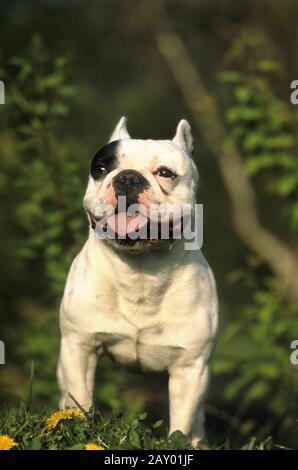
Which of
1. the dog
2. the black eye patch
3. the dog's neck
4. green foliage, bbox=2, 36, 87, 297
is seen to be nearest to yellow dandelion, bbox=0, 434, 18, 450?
the dog

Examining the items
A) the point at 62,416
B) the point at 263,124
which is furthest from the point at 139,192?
the point at 263,124

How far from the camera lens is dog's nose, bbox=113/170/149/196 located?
14.3ft

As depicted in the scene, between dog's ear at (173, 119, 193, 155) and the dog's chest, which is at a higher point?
dog's ear at (173, 119, 193, 155)

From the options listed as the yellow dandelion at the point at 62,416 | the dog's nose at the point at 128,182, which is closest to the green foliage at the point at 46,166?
the dog's nose at the point at 128,182

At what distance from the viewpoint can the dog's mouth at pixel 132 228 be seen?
435 cm

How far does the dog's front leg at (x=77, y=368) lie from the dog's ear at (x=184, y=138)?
1114 millimetres

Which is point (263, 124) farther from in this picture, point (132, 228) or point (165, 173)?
point (132, 228)

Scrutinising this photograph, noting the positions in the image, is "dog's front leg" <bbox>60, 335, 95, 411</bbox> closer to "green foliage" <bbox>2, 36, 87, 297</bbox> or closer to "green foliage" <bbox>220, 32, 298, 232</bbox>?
"green foliage" <bbox>2, 36, 87, 297</bbox>

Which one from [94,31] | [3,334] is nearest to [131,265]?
[3,334]

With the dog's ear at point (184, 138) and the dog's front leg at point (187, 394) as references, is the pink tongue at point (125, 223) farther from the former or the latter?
the dog's front leg at point (187, 394)

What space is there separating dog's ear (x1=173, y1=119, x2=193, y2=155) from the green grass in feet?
4.81

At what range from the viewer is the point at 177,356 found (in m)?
4.82
